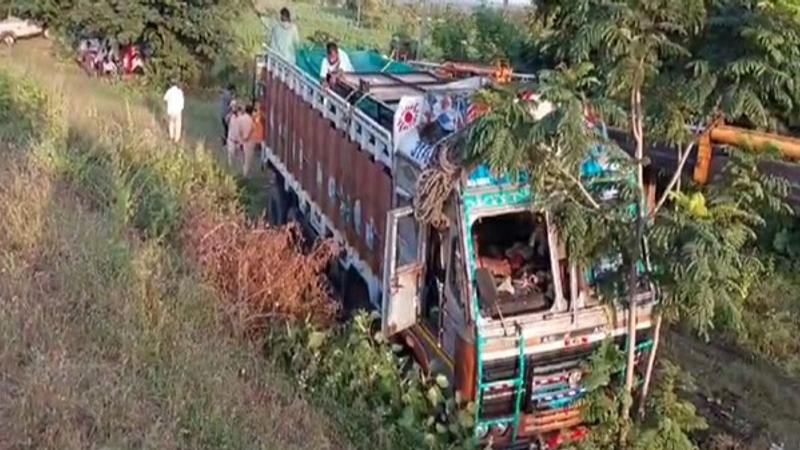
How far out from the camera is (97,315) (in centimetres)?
595

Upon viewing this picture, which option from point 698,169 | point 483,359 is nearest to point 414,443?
point 483,359

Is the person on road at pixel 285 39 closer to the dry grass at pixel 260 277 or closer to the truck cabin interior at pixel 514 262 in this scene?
the dry grass at pixel 260 277

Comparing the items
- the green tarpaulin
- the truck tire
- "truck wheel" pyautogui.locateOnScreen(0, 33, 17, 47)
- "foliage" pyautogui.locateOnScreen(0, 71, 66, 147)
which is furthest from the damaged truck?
"truck wheel" pyautogui.locateOnScreen(0, 33, 17, 47)

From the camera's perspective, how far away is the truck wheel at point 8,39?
81.9 ft

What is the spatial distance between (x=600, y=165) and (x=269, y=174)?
8.25 m

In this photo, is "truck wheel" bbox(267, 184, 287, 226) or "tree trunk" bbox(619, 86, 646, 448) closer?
"tree trunk" bbox(619, 86, 646, 448)

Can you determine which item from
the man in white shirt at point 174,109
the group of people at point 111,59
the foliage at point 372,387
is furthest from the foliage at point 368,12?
the foliage at point 372,387

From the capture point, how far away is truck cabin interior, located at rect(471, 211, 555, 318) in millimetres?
5890

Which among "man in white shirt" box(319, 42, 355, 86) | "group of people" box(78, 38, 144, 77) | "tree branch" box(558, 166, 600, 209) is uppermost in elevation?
"tree branch" box(558, 166, 600, 209)

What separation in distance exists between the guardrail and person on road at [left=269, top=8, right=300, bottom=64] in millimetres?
136

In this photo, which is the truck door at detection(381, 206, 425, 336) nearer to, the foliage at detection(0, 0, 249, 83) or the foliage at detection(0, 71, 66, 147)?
the foliage at detection(0, 71, 66, 147)

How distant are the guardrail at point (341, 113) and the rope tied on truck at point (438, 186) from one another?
42.7 inches

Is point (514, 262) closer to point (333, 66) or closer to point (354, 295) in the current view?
point (354, 295)

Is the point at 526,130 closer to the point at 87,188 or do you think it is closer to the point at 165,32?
the point at 87,188
